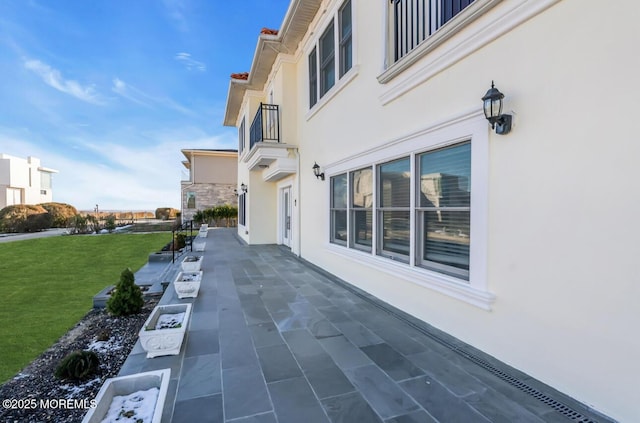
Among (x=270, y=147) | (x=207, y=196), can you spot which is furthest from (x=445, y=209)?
(x=207, y=196)

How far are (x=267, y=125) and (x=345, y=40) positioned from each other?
494cm

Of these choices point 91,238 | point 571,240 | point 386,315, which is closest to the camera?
point 571,240

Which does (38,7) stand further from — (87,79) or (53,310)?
(53,310)

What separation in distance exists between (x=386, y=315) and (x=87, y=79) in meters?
22.1

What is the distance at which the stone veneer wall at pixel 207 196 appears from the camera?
2370 centimetres

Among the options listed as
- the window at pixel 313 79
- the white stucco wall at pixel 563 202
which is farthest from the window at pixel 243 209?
the white stucco wall at pixel 563 202

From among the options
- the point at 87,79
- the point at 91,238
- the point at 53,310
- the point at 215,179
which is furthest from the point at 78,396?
the point at 215,179

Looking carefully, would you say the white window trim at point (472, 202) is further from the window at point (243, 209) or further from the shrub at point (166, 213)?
the shrub at point (166, 213)

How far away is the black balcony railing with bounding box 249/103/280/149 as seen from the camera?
958 centimetres

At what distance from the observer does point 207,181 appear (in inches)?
953

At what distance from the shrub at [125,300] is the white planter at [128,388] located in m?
3.10

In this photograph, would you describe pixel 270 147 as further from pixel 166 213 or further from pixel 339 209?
pixel 166 213

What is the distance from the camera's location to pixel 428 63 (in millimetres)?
3732

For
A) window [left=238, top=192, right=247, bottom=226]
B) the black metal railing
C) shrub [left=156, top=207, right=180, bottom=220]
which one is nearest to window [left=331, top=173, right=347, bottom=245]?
the black metal railing
